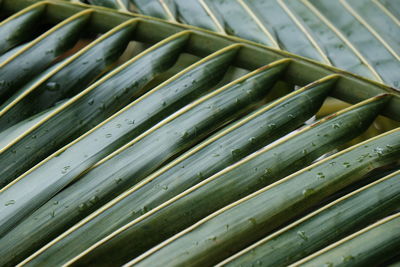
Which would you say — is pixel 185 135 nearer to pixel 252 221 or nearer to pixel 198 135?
pixel 198 135

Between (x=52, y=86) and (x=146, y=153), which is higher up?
(x=52, y=86)

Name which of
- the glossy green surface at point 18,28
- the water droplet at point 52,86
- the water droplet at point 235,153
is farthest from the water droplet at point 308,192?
the glossy green surface at point 18,28

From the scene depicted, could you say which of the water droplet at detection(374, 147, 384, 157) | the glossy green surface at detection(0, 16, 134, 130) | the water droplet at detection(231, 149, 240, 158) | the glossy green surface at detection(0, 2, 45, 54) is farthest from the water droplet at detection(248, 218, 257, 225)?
the glossy green surface at detection(0, 2, 45, 54)

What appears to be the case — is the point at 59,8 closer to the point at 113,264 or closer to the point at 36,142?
the point at 36,142

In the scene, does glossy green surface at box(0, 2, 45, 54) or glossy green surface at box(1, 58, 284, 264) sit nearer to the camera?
glossy green surface at box(1, 58, 284, 264)

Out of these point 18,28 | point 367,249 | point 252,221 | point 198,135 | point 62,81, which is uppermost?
point 18,28

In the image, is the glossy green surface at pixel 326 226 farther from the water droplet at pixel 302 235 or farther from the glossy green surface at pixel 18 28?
the glossy green surface at pixel 18 28

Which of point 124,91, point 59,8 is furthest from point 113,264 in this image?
point 59,8

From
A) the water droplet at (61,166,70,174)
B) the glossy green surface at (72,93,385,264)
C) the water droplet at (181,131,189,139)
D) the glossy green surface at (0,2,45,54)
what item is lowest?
the glossy green surface at (72,93,385,264)

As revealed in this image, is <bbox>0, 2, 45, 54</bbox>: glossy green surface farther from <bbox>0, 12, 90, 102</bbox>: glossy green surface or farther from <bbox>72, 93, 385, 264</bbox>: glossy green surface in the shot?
<bbox>72, 93, 385, 264</bbox>: glossy green surface

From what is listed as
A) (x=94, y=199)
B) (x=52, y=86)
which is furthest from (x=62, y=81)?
(x=94, y=199)

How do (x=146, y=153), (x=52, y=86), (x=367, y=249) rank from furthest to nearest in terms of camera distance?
1. (x=52, y=86)
2. (x=146, y=153)
3. (x=367, y=249)

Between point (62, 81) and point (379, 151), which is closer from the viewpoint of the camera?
point (379, 151)
